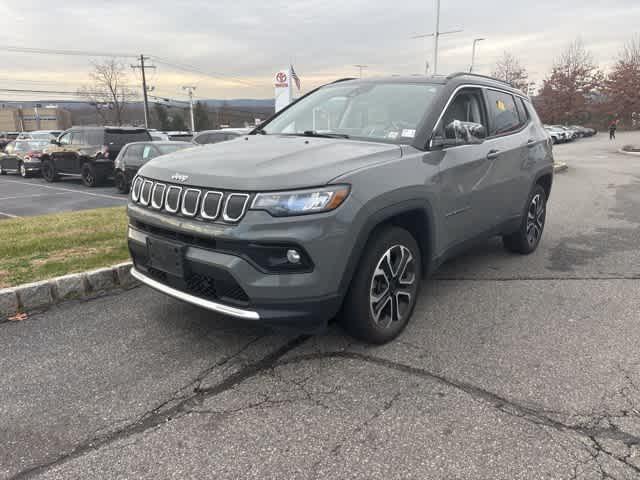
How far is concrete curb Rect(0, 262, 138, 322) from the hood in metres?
1.46

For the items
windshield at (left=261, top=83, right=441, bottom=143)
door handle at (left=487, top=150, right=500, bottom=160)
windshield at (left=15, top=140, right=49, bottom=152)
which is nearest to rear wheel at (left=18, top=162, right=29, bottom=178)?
windshield at (left=15, top=140, right=49, bottom=152)

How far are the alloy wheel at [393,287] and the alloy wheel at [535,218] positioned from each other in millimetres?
2700

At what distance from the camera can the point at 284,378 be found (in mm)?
3062

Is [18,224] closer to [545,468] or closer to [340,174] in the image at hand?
[340,174]

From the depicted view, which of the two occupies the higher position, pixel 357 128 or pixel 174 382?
pixel 357 128

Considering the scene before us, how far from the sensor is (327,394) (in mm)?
2885

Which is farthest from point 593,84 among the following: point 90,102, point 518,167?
point 518,167

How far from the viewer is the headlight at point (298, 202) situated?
2.79 m

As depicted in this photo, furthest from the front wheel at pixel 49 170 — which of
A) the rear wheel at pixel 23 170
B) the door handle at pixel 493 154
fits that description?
the door handle at pixel 493 154

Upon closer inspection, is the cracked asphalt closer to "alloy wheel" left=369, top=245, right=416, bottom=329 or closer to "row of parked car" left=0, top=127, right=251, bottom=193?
"alloy wheel" left=369, top=245, right=416, bottom=329

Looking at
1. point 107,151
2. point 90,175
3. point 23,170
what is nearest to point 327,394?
point 107,151

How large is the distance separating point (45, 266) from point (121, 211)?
3.46 meters

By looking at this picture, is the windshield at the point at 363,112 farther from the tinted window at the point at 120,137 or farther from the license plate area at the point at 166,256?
the tinted window at the point at 120,137

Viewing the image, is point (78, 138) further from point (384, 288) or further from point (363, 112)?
point (384, 288)
